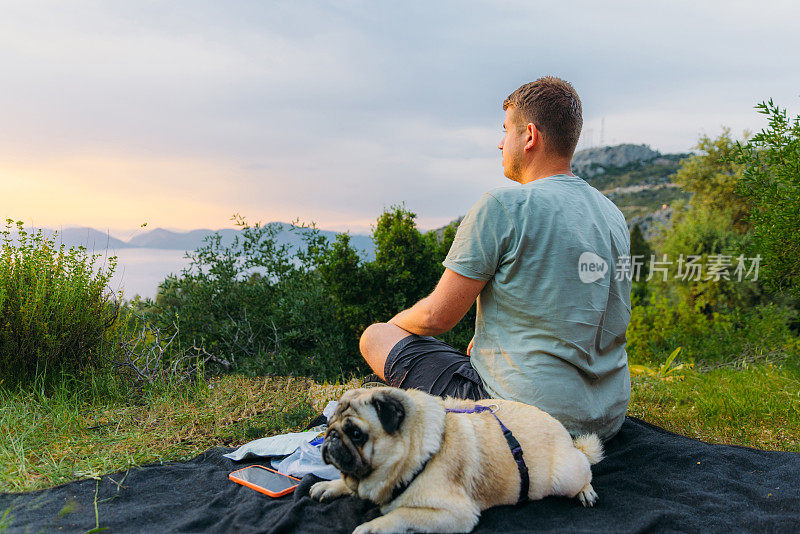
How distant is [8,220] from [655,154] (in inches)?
2338

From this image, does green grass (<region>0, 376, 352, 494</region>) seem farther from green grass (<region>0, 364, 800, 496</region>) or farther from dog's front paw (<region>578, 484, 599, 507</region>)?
dog's front paw (<region>578, 484, 599, 507</region>)

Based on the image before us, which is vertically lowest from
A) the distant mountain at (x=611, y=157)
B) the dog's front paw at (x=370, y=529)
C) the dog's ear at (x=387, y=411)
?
the dog's front paw at (x=370, y=529)

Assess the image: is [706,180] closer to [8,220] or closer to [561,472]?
[561,472]

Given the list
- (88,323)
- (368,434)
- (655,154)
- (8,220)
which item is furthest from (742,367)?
(655,154)

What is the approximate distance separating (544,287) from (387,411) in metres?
1.35

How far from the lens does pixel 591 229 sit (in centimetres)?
341

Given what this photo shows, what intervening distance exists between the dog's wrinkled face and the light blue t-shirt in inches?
42.6

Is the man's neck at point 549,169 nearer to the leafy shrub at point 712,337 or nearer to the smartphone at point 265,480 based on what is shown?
the smartphone at point 265,480

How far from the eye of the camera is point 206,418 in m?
4.68

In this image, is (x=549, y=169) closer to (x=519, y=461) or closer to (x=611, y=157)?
(x=519, y=461)

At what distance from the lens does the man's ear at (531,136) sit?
368cm

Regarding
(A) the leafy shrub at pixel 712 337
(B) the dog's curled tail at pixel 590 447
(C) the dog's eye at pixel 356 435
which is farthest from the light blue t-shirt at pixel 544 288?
(A) the leafy shrub at pixel 712 337

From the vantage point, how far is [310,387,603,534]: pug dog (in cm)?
254

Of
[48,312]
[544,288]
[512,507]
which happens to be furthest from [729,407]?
[48,312]
